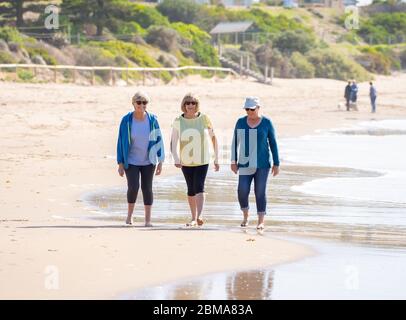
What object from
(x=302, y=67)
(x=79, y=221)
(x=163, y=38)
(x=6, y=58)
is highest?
(x=79, y=221)

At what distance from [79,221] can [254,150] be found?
6.45ft

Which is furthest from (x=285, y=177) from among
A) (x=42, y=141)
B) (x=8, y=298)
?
(x=8, y=298)

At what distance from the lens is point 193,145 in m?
11.1

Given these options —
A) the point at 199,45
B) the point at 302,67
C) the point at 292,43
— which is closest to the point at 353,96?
the point at 199,45

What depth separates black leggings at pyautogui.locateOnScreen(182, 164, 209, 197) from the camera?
11.4 meters

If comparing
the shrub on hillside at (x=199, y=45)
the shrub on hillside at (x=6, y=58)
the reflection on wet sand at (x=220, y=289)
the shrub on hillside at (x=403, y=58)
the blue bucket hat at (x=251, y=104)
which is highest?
Result: the blue bucket hat at (x=251, y=104)

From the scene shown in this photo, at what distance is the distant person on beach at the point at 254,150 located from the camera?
1109 centimetres

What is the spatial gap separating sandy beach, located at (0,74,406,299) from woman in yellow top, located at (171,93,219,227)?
425mm

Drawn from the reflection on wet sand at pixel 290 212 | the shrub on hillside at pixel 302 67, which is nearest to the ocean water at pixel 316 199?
the reflection on wet sand at pixel 290 212

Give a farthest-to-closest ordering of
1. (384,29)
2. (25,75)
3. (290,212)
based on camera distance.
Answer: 1. (384,29)
2. (25,75)
3. (290,212)

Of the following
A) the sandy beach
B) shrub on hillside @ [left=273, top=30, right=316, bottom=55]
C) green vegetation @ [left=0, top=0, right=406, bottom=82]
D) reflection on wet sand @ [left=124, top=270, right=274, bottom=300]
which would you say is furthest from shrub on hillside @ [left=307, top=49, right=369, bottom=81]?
reflection on wet sand @ [left=124, top=270, right=274, bottom=300]

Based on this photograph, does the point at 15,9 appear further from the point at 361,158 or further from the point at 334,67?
the point at 361,158

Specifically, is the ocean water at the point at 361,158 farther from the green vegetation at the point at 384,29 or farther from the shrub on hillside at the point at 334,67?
the green vegetation at the point at 384,29

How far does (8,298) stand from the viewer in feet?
24.5
